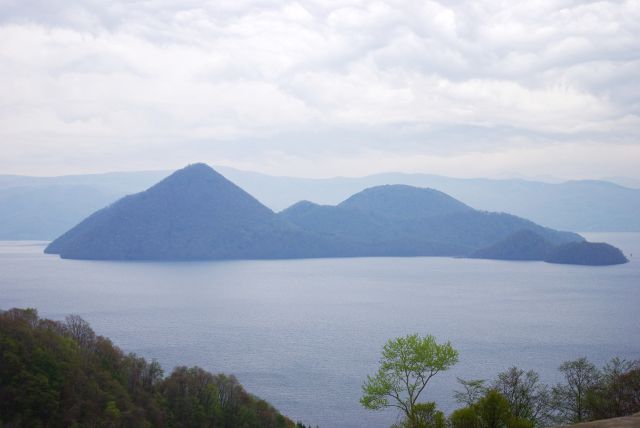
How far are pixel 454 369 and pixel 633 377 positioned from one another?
36947mm

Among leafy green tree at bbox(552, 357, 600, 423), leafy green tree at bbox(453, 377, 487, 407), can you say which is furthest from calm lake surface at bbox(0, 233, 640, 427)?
leafy green tree at bbox(552, 357, 600, 423)

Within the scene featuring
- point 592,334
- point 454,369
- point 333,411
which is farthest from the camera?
point 592,334

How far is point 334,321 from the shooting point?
346ft

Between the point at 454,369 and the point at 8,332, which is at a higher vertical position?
the point at 8,332

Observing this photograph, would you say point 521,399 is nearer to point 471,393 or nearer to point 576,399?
point 471,393

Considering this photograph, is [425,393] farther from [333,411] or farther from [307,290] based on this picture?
[307,290]

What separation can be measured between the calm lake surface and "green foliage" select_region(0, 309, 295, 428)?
33.1 ft

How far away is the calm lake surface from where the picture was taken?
6619 cm

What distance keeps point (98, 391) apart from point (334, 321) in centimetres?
6630

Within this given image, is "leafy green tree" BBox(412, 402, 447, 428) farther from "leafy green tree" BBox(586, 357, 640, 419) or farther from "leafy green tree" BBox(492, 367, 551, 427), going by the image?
"leafy green tree" BBox(586, 357, 640, 419)

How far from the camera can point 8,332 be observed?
45.7 metres

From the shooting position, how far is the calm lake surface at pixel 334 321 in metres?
66.2

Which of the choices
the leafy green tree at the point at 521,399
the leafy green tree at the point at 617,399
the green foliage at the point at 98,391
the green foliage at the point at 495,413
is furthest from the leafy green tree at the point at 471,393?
the green foliage at the point at 98,391

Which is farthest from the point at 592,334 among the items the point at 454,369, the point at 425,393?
the point at 425,393
